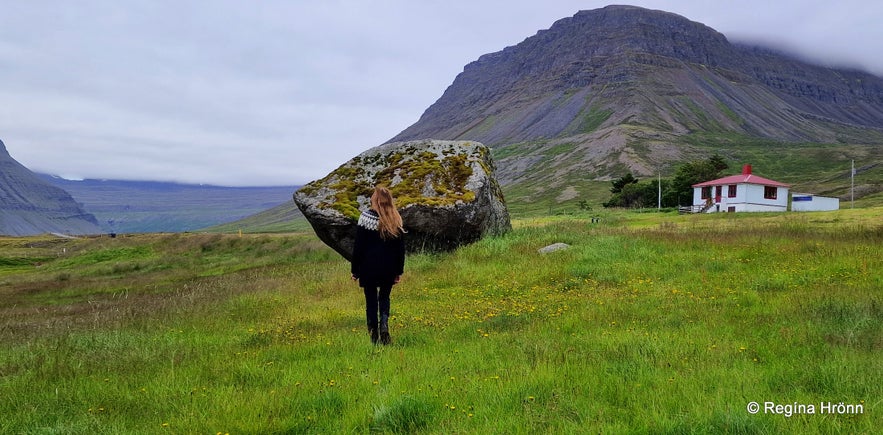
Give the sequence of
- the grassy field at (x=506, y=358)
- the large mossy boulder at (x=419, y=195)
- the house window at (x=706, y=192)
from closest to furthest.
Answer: the grassy field at (x=506, y=358)
the large mossy boulder at (x=419, y=195)
the house window at (x=706, y=192)

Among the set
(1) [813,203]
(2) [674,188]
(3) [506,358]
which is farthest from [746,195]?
(3) [506,358]

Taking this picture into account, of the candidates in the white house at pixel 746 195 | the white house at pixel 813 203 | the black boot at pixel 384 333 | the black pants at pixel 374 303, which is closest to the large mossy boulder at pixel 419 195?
the black pants at pixel 374 303

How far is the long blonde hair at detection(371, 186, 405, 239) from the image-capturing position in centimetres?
788

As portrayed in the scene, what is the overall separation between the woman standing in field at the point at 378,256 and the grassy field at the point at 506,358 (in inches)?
19.3

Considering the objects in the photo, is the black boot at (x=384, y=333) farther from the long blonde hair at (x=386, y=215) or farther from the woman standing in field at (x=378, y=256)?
the long blonde hair at (x=386, y=215)

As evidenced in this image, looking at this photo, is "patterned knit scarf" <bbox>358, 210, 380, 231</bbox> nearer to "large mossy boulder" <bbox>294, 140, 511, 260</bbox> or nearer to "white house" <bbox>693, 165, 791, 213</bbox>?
"large mossy boulder" <bbox>294, 140, 511, 260</bbox>

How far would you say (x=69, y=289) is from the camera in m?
28.1

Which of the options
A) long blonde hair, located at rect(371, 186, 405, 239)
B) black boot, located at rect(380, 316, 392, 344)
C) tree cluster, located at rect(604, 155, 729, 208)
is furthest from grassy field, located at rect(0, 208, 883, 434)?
tree cluster, located at rect(604, 155, 729, 208)

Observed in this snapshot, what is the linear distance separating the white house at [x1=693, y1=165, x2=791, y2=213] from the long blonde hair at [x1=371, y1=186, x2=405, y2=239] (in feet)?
210

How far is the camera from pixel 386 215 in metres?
7.92

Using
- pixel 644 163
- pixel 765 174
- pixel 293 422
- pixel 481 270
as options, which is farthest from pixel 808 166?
pixel 293 422

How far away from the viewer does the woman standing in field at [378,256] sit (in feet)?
25.8

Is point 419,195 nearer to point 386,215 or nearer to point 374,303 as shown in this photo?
point 386,215

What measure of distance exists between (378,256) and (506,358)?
8.51 feet
